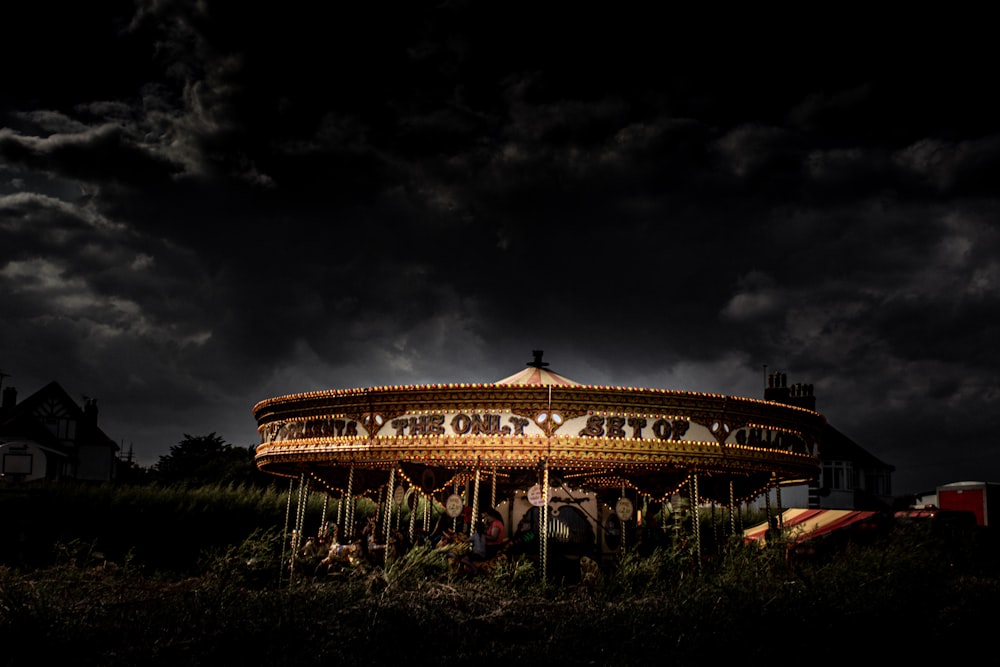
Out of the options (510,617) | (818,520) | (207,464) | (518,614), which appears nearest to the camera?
(510,617)

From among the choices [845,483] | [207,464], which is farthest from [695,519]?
[207,464]

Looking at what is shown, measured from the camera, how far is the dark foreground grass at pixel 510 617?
7.04 meters

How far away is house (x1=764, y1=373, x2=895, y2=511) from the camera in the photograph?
35000mm

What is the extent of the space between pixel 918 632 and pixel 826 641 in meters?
1.86

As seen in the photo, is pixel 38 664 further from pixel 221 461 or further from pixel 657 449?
pixel 221 461

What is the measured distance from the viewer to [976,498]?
28.4 m

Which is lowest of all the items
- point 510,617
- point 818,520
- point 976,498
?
point 510,617

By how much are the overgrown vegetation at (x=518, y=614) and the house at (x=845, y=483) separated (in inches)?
900

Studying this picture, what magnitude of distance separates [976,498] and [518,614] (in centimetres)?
2559

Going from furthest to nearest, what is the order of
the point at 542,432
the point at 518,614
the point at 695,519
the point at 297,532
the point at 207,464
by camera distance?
the point at 207,464 < the point at 297,532 < the point at 695,519 < the point at 542,432 < the point at 518,614

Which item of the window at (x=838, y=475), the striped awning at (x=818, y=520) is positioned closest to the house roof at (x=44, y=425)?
the striped awning at (x=818, y=520)

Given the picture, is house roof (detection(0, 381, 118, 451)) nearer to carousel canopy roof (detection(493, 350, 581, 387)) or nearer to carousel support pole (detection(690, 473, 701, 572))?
carousel canopy roof (detection(493, 350, 581, 387))

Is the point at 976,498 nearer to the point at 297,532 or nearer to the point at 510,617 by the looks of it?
the point at 297,532

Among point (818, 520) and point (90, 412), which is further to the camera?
point (90, 412)
